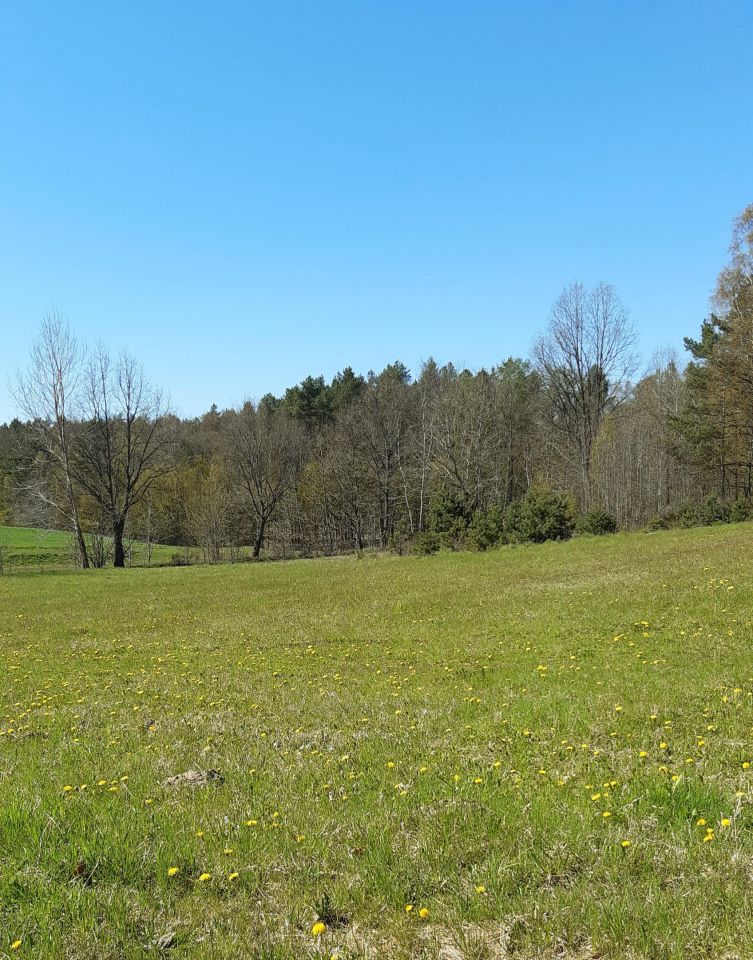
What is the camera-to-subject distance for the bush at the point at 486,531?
33.2 m

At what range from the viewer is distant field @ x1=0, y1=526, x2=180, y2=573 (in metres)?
49.7

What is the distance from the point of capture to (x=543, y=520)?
32812mm

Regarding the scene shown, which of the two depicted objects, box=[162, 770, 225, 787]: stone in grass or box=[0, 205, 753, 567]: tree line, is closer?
box=[162, 770, 225, 787]: stone in grass

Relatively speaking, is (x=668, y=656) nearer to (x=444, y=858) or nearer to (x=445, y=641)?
(x=445, y=641)

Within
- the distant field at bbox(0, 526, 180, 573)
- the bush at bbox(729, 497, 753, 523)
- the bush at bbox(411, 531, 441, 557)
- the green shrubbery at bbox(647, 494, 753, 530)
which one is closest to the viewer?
the bush at bbox(729, 497, 753, 523)

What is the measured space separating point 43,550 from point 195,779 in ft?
194

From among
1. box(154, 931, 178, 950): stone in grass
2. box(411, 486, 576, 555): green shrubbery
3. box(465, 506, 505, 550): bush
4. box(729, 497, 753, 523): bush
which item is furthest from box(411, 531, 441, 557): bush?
box(154, 931, 178, 950): stone in grass

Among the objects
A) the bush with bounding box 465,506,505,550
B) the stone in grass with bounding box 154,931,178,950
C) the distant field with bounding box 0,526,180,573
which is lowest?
the distant field with bounding box 0,526,180,573

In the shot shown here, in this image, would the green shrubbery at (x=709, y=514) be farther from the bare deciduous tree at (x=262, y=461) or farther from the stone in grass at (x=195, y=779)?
the bare deciduous tree at (x=262, y=461)

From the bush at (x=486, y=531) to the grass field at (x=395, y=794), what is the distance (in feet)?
66.0

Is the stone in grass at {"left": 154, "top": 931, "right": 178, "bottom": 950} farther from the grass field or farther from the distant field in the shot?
the distant field

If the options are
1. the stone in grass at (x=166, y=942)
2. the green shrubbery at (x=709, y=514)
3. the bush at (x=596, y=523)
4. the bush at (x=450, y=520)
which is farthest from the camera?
the bush at (x=450, y=520)

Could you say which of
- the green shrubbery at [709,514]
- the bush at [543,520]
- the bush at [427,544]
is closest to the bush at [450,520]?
the bush at [427,544]

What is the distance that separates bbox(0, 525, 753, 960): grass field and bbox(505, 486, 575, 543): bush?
19.8 metres
